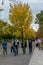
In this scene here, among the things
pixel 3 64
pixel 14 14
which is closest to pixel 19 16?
pixel 14 14

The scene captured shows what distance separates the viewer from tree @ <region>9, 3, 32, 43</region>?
45594mm

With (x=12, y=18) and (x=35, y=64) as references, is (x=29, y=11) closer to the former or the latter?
(x=12, y=18)

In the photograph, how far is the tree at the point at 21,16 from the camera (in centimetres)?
4559

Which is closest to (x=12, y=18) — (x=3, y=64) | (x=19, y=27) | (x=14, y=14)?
(x=14, y=14)

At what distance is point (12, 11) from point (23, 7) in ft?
6.23

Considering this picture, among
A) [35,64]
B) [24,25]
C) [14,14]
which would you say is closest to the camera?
[35,64]

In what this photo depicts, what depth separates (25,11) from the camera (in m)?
48.0

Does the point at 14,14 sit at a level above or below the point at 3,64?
above

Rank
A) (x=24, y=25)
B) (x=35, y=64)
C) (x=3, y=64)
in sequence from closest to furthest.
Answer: (x=35, y=64), (x=3, y=64), (x=24, y=25)

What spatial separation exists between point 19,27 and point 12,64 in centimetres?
2503

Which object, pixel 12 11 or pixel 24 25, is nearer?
pixel 24 25

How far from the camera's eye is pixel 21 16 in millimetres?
46375

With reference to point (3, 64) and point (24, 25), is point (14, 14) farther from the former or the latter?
point (3, 64)

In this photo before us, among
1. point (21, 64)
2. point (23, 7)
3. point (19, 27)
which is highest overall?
point (23, 7)
